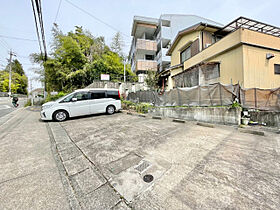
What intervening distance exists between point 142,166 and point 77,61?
46.3 ft

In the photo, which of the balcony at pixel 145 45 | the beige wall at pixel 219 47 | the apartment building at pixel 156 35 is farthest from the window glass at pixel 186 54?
the balcony at pixel 145 45

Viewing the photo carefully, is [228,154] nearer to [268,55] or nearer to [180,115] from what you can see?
[180,115]

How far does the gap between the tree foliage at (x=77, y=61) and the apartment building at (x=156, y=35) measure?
4.24 meters

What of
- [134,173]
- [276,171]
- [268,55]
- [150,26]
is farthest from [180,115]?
[150,26]

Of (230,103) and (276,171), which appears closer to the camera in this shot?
(276,171)

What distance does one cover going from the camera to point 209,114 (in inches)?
194

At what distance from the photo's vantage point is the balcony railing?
15430 mm

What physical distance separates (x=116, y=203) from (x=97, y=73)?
13554 mm

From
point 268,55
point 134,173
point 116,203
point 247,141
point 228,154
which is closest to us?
point 116,203

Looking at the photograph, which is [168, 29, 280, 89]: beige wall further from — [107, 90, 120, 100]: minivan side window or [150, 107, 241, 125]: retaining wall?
[107, 90, 120, 100]: minivan side window

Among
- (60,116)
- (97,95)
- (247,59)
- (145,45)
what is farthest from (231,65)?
(145,45)

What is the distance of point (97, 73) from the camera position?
12.9 m

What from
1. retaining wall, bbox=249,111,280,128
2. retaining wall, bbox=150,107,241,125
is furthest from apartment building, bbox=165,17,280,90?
retaining wall, bbox=249,111,280,128

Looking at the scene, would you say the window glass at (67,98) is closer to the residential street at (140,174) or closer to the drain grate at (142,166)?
the residential street at (140,174)
